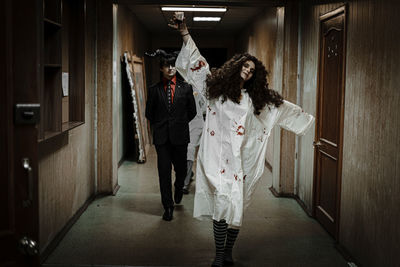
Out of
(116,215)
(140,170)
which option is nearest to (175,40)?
(140,170)

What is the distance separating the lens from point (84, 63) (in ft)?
15.7

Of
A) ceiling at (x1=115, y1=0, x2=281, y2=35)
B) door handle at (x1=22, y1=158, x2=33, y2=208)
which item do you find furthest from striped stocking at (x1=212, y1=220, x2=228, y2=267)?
ceiling at (x1=115, y1=0, x2=281, y2=35)

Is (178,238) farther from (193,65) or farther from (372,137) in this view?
(372,137)

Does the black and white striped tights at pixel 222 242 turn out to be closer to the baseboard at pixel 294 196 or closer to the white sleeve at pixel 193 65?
the white sleeve at pixel 193 65

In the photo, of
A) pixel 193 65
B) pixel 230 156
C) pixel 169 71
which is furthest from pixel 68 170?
pixel 230 156

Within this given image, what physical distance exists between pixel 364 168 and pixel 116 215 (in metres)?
2.47

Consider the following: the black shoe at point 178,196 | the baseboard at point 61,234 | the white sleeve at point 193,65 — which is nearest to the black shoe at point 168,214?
the black shoe at point 178,196

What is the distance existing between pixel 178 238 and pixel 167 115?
1157 millimetres

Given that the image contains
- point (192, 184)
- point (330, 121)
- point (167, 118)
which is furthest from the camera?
point (192, 184)

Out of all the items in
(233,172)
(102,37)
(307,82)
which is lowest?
(233,172)

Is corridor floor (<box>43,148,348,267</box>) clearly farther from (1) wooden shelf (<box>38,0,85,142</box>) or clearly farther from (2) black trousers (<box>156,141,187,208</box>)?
(1) wooden shelf (<box>38,0,85,142</box>)

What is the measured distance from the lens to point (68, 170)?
426cm

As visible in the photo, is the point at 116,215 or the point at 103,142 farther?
the point at 103,142

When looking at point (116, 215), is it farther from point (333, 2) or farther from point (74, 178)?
point (333, 2)
